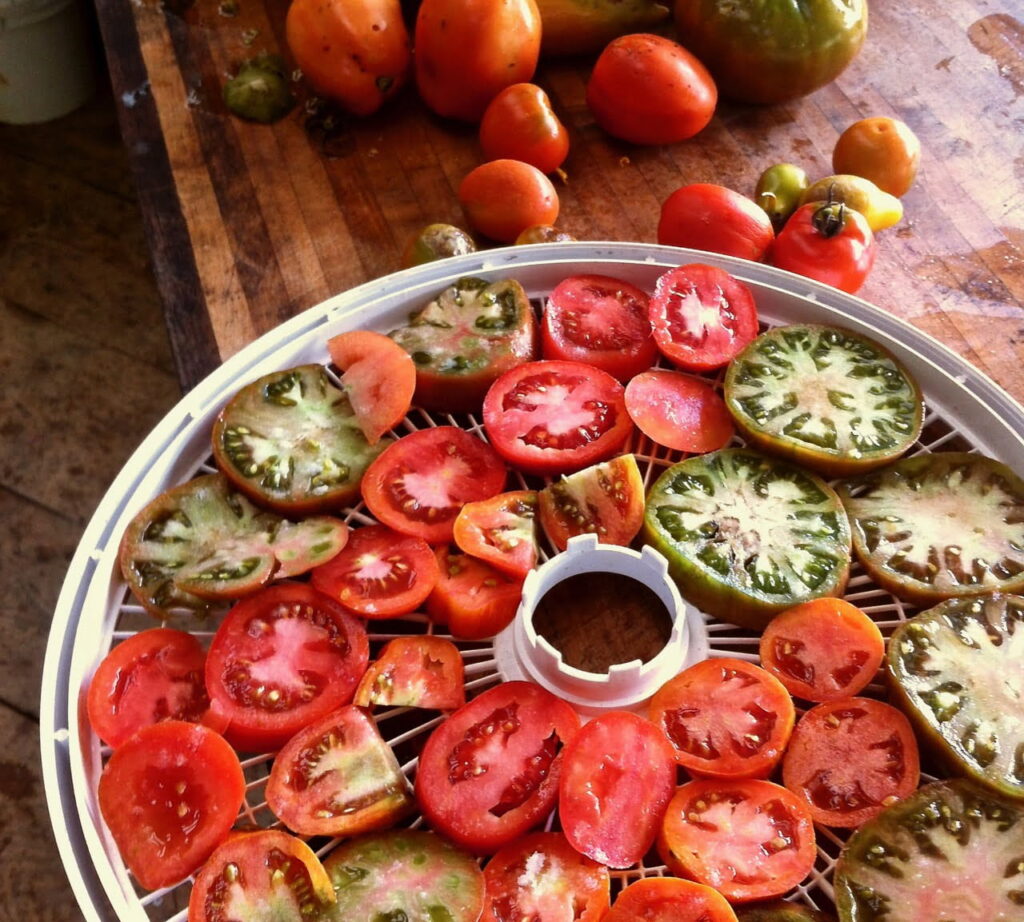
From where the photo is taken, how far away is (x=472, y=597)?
1177mm

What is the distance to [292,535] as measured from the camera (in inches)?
48.6

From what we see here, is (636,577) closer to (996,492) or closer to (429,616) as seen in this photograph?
(429,616)

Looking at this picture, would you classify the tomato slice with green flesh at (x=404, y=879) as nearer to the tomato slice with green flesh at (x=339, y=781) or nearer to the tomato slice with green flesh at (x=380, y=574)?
the tomato slice with green flesh at (x=339, y=781)

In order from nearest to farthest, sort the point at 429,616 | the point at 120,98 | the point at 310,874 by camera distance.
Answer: the point at 310,874
the point at 429,616
the point at 120,98

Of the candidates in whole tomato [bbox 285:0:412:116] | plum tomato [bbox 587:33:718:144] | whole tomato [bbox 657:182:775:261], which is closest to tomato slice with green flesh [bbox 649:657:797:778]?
whole tomato [bbox 657:182:775:261]

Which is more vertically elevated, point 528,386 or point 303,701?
point 528,386

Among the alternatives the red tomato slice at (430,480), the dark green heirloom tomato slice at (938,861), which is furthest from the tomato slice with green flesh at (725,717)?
the red tomato slice at (430,480)

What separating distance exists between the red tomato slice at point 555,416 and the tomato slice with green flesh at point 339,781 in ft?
1.29

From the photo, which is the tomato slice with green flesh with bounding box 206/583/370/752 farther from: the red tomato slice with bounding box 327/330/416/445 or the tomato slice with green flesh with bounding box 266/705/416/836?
the red tomato slice with bounding box 327/330/416/445

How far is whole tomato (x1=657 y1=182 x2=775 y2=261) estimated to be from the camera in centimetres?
171

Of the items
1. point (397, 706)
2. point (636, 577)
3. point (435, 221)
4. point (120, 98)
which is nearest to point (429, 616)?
point (397, 706)

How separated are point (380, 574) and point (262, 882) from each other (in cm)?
36

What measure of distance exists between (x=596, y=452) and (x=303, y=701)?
0.48 m

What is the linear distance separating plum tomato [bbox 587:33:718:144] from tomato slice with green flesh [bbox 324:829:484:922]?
56.7 inches
